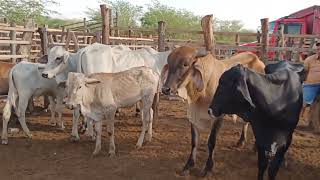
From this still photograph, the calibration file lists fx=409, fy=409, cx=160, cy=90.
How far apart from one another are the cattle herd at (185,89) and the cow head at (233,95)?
0.01m

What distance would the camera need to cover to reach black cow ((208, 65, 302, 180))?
428 cm

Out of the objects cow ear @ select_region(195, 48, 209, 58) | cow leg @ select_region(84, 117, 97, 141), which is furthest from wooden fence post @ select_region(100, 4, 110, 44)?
cow ear @ select_region(195, 48, 209, 58)

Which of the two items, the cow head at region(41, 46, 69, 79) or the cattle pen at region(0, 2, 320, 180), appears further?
the cow head at region(41, 46, 69, 79)

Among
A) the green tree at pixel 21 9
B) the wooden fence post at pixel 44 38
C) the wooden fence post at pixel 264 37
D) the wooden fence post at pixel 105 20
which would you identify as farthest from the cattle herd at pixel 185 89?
the green tree at pixel 21 9

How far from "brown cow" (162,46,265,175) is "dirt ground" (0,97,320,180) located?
Answer: 1.74ft

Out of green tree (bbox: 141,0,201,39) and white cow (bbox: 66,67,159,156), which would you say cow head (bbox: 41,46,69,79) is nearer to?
white cow (bbox: 66,67,159,156)

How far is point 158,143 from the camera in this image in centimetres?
710

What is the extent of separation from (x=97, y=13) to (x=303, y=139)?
39700mm

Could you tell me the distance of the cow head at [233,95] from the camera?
4.21 metres

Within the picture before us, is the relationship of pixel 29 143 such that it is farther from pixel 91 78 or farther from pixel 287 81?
pixel 287 81

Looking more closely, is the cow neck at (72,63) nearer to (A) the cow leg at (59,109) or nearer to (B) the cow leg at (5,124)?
(A) the cow leg at (59,109)

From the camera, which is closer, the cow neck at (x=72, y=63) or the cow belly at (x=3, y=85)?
the cow neck at (x=72, y=63)

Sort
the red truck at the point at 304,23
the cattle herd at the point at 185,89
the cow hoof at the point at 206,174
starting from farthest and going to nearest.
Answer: the red truck at the point at 304,23 → the cow hoof at the point at 206,174 → the cattle herd at the point at 185,89

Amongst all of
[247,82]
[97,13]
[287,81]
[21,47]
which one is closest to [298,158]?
[287,81]
